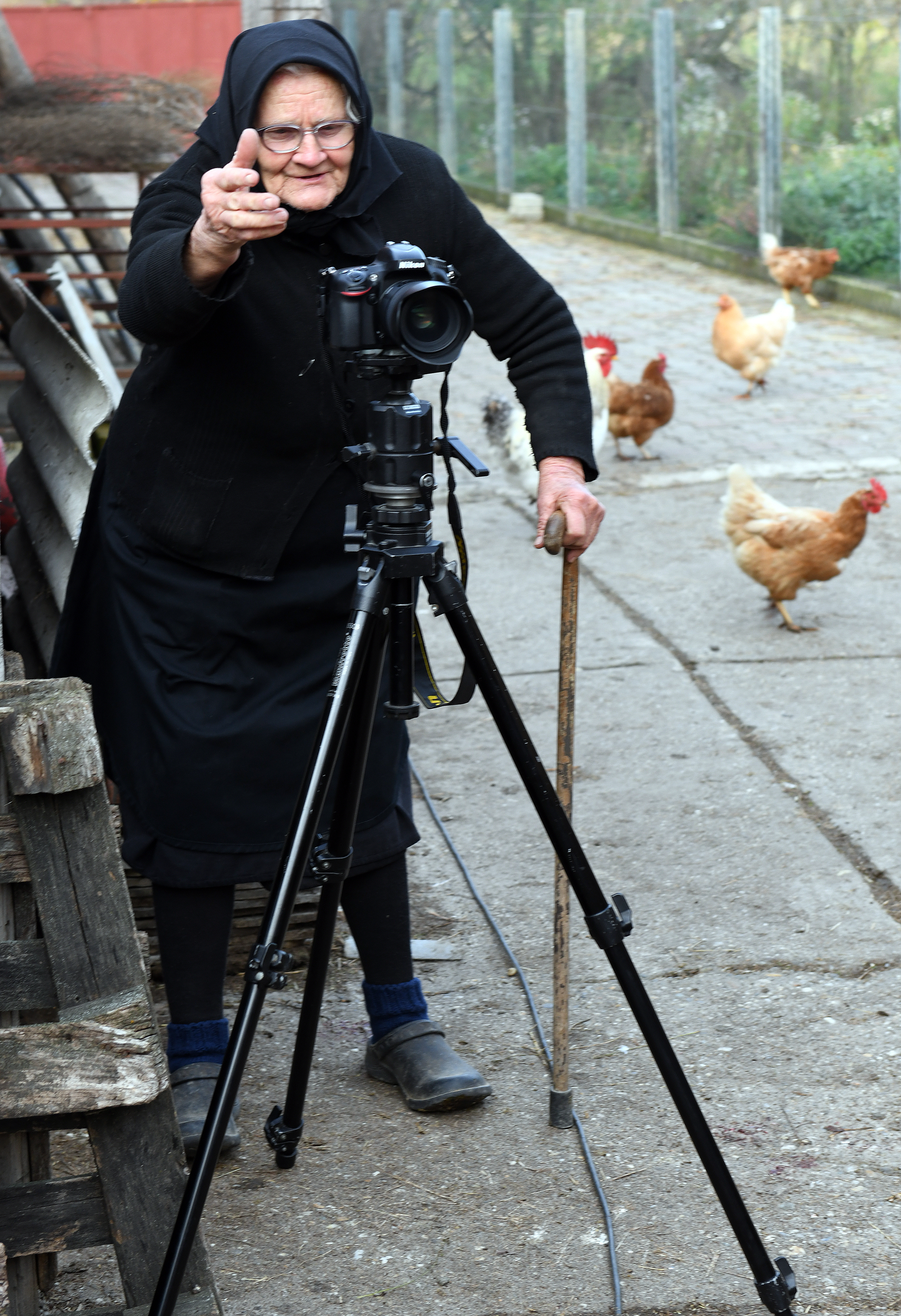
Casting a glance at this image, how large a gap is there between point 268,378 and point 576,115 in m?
15.3

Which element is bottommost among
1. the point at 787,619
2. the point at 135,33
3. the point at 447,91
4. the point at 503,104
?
the point at 787,619

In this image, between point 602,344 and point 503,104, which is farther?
point 503,104

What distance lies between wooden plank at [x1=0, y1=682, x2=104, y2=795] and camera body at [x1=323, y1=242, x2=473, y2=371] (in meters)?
0.60

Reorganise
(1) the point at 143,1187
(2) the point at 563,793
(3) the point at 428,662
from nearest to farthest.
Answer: (1) the point at 143,1187 → (3) the point at 428,662 → (2) the point at 563,793

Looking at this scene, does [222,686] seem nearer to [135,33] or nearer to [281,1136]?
[281,1136]

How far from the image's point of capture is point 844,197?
41.9 ft

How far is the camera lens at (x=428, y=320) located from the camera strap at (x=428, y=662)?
15 cm

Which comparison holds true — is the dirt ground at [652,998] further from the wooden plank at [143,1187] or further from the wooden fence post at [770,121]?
the wooden fence post at [770,121]

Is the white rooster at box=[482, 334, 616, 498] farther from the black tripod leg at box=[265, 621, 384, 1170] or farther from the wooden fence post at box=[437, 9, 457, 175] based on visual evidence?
the wooden fence post at box=[437, 9, 457, 175]

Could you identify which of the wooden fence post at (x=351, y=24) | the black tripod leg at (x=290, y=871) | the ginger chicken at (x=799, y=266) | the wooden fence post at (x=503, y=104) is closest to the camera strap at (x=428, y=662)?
the black tripod leg at (x=290, y=871)

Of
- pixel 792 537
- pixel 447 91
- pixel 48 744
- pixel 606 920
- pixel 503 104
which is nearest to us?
pixel 48 744

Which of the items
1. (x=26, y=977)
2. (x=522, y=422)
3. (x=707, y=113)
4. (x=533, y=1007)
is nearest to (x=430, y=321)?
(x=26, y=977)

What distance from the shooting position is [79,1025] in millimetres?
1705

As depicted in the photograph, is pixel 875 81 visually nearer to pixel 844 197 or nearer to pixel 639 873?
pixel 844 197
